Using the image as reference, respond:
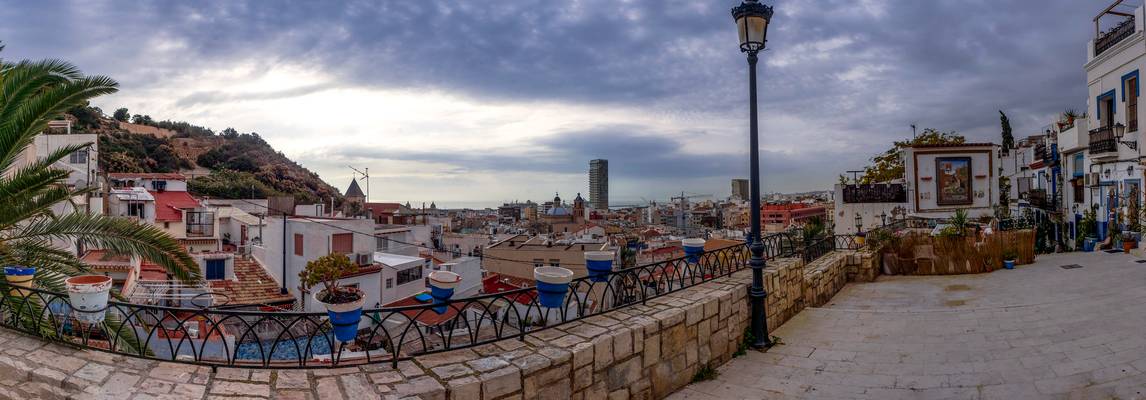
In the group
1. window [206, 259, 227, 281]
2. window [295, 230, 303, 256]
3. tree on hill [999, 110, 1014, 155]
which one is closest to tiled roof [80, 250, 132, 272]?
window [206, 259, 227, 281]

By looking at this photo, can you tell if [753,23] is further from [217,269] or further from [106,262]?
[217,269]

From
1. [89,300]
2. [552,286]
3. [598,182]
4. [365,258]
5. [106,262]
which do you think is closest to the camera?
[89,300]

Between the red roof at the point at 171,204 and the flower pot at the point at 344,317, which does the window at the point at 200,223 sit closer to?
the red roof at the point at 171,204

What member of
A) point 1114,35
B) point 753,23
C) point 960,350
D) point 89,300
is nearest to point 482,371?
point 89,300

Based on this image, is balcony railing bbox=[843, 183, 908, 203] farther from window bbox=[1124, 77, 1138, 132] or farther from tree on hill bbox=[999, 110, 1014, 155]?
tree on hill bbox=[999, 110, 1014, 155]

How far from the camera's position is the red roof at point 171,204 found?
27625 mm

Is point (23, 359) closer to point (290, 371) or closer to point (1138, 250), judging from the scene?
point (290, 371)

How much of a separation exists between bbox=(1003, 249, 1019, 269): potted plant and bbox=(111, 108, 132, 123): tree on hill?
3589 inches

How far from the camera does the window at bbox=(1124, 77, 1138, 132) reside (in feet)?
54.7

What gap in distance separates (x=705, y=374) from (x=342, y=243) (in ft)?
66.3

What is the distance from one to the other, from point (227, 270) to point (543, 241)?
16.3m

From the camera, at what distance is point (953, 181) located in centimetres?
2044

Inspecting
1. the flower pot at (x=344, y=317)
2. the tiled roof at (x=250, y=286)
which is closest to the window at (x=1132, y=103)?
the flower pot at (x=344, y=317)

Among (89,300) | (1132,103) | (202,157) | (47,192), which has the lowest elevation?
(89,300)
